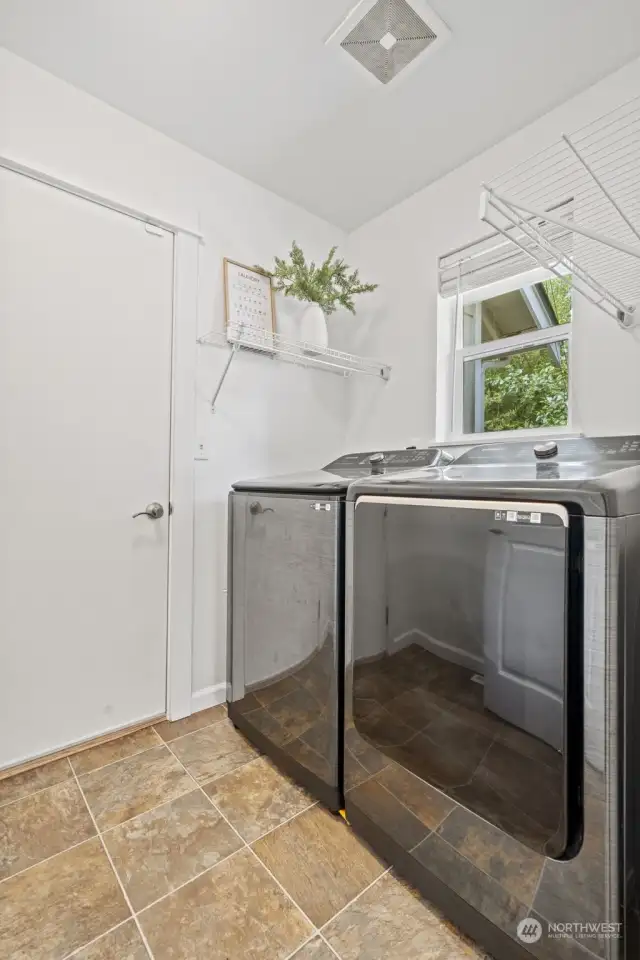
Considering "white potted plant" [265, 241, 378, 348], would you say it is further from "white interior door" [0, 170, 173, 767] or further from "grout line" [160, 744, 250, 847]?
"grout line" [160, 744, 250, 847]

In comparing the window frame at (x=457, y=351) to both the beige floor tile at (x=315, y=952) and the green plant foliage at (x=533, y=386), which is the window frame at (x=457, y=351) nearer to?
the green plant foliage at (x=533, y=386)

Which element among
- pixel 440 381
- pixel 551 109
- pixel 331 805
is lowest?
pixel 331 805

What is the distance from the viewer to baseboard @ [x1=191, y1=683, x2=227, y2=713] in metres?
1.96

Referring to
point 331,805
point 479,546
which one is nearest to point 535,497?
point 479,546

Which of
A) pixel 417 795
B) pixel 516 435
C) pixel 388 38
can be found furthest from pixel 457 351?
pixel 417 795

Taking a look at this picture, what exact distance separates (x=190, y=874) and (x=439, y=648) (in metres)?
0.91

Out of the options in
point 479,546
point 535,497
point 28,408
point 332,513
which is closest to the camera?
point 535,497

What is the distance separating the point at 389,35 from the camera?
1.47m

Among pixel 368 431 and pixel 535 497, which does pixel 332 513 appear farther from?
pixel 368 431

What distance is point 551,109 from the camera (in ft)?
5.75

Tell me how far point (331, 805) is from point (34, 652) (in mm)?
1191

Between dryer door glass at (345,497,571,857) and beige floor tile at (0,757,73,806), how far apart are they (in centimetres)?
107

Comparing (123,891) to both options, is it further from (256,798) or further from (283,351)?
(283,351)

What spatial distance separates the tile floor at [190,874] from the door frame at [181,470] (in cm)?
38
